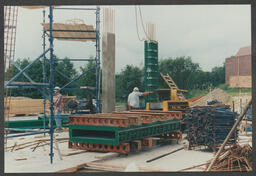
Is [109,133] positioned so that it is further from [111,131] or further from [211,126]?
[211,126]

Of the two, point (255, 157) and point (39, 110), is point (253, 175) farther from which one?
point (39, 110)

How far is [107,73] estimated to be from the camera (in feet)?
43.3

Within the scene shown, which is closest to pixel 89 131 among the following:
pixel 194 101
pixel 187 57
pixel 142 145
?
pixel 142 145

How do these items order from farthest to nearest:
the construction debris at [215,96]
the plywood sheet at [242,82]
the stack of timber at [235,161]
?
the plywood sheet at [242,82]
the construction debris at [215,96]
the stack of timber at [235,161]

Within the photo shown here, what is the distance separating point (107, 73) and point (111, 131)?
4.46 meters

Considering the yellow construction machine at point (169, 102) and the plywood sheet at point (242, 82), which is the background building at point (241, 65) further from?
the yellow construction machine at point (169, 102)

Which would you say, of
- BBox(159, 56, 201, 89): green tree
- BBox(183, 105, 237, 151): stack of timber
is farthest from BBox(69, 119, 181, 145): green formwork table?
BBox(159, 56, 201, 89): green tree

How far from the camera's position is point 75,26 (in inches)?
526

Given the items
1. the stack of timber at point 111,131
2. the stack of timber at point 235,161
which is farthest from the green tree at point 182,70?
the stack of timber at point 235,161

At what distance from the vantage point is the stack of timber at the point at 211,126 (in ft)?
34.0

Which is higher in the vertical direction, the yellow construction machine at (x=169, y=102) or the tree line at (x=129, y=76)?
the tree line at (x=129, y=76)

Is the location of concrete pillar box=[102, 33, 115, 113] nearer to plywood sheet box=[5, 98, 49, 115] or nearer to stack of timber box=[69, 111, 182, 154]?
stack of timber box=[69, 111, 182, 154]

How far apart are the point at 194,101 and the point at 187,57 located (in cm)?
2342

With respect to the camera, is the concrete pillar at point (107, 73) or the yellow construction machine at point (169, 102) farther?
the yellow construction machine at point (169, 102)
